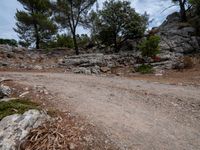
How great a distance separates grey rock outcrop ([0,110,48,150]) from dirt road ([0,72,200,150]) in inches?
55.5

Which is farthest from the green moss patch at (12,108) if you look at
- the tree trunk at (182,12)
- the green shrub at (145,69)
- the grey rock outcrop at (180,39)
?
the tree trunk at (182,12)

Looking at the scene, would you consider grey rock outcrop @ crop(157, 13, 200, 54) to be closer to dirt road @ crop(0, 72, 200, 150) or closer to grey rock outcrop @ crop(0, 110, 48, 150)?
dirt road @ crop(0, 72, 200, 150)

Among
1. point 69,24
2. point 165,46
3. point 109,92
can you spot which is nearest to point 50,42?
point 69,24

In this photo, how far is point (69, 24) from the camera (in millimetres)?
30250

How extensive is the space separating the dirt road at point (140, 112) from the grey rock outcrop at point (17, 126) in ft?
4.62

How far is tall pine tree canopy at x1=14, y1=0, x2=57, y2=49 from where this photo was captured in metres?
31.7

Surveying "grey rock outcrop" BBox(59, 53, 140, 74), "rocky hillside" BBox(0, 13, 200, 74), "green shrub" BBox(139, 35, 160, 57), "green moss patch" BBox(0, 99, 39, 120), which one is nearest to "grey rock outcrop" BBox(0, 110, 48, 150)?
"green moss patch" BBox(0, 99, 39, 120)

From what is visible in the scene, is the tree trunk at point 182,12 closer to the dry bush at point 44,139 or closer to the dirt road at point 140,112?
the dirt road at point 140,112

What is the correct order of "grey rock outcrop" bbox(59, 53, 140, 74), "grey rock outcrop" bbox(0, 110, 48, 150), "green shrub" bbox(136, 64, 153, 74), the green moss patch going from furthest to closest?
"grey rock outcrop" bbox(59, 53, 140, 74), "green shrub" bbox(136, 64, 153, 74), the green moss patch, "grey rock outcrop" bbox(0, 110, 48, 150)

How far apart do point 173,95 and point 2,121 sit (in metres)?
6.87

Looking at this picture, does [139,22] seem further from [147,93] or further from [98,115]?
[98,115]

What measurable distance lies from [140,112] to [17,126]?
152 inches

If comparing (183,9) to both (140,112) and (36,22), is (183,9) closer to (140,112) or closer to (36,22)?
(36,22)

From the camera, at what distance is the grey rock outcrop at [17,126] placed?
19.1ft
